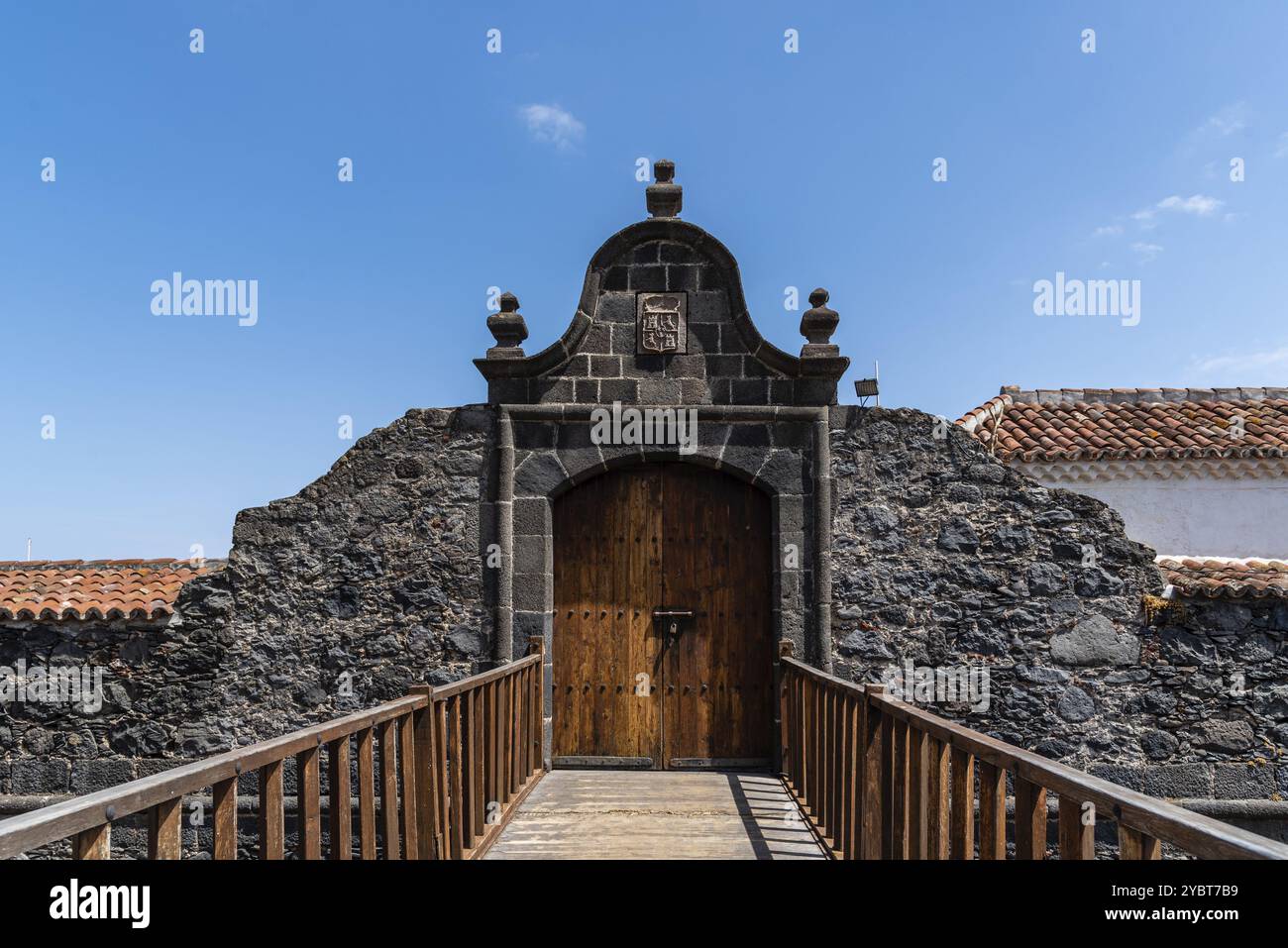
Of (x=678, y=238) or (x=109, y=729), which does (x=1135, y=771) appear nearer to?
(x=678, y=238)

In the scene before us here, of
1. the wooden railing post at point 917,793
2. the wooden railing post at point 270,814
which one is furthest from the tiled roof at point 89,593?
the wooden railing post at point 917,793

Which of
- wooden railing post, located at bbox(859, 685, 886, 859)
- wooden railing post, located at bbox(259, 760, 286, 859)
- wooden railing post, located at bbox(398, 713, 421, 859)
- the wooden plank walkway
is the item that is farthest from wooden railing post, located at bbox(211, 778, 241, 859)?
wooden railing post, located at bbox(859, 685, 886, 859)

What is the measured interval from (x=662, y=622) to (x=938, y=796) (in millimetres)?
3985

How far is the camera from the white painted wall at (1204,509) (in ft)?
37.2

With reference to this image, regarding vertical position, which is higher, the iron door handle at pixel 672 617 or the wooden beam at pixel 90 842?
the wooden beam at pixel 90 842

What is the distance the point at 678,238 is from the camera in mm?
7180

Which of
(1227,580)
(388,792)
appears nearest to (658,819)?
(388,792)

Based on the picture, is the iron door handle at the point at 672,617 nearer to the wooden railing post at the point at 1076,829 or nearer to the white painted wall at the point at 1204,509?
the wooden railing post at the point at 1076,829

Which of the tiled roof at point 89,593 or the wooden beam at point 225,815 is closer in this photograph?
the wooden beam at point 225,815

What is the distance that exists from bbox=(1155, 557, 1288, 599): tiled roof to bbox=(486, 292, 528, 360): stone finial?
18.5ft

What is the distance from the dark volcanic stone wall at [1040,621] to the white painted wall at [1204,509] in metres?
5.04
